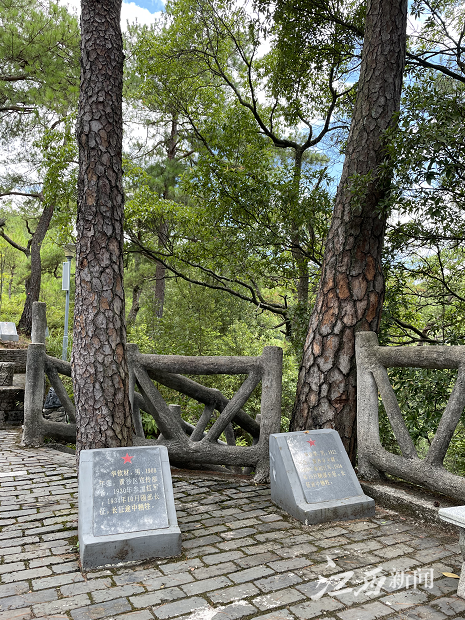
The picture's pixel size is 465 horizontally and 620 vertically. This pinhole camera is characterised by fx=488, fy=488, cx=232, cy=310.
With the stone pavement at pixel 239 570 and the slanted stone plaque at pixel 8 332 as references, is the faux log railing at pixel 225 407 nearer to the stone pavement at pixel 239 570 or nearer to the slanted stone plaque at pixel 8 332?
the stone pavement at pixel 239 570

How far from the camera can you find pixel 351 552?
10.6 feet

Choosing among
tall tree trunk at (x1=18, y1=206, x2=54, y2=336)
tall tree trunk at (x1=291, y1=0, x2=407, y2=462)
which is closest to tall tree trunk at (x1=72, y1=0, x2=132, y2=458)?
tall tree trunk at (x1=291, y1=0, x2=407, y2=462)

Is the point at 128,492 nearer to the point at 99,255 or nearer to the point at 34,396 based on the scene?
the point at 99,255

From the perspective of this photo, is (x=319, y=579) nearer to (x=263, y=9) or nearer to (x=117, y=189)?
(x=117, y=189)

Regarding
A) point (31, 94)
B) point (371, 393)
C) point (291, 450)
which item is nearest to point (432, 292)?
point (371, 393)

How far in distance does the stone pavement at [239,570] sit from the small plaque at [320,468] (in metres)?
0.26

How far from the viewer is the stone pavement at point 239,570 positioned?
98.9 inches

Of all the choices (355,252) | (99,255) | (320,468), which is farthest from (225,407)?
(355,252)

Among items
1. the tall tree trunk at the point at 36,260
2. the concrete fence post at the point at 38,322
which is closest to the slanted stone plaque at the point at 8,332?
the tall tree trunk at the point at 36,260

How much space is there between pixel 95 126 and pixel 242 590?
3684mm

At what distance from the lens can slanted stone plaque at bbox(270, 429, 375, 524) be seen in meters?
3.78

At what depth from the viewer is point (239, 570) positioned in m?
2.93

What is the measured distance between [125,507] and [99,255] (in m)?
2.05

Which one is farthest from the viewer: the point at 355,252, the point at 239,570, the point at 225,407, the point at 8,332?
the point at 8,332
